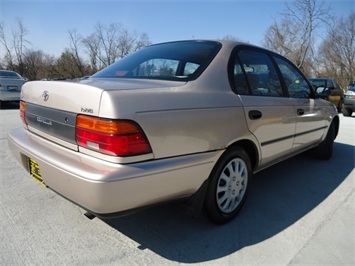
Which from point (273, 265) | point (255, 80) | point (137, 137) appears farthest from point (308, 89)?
point (137, 137)

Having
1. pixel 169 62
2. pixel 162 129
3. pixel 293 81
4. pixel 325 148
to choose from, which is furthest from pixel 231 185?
pixel 325 148

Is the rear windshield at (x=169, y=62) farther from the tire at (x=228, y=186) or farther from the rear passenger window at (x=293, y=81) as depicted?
the rear passenger window at (x=293, y=81)

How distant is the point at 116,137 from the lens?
1.61 meters

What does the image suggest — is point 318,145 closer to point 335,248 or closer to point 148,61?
point 335,248

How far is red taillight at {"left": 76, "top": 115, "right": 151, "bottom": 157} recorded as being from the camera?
1.62 meters

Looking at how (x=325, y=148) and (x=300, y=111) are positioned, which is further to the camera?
(x=325, y=148)

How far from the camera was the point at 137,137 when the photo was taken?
5.43ft

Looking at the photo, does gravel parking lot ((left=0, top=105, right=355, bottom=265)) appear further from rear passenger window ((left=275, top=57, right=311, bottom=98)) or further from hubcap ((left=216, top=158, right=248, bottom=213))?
rear passenger window ((left=275, top=57, right=311, bottom=98))

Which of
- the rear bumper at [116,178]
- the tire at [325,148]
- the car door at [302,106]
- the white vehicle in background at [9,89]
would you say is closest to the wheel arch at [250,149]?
the rear bumper at [116,178]

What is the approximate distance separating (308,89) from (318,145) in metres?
1.02

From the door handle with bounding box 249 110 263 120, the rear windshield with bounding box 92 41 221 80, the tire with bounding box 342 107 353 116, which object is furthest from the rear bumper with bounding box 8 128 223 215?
the tire with bounding box 342 107 353 116

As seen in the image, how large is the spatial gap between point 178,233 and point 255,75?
5.29 feet

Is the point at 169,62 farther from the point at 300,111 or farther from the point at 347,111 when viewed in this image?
the point at 347,111

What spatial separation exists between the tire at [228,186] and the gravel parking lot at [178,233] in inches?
4.9
